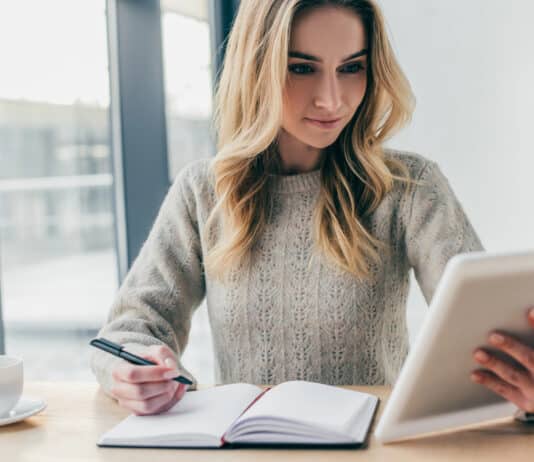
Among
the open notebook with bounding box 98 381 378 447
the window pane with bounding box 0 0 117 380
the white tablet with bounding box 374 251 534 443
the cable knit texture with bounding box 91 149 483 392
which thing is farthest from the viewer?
the window pane with bounding box 0 0 117 380

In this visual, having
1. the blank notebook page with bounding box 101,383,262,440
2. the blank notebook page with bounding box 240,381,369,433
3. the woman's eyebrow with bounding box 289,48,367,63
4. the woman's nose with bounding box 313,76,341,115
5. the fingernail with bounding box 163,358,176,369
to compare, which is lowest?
the blank notebook page with bounding box 101,383,262,440

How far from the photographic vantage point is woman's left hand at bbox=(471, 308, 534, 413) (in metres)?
0.88

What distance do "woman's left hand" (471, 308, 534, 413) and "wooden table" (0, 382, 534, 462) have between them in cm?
5

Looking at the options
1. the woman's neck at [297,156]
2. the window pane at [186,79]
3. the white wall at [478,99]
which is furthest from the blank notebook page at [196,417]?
the white wall at [478,99]

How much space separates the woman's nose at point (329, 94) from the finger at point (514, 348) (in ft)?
2.02

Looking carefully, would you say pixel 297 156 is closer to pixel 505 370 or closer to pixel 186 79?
pixel 505 370

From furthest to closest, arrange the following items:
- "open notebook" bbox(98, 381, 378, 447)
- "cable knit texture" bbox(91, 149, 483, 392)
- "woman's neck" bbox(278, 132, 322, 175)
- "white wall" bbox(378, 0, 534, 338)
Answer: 1. "white wall" bbox(378, 0, 534, 338)
2. "woman's neck" bbox(278, 132, 322, 175)
3. "cable knit texture" bbox(91, 149, 483, 392)
4. "open notebook" bbox(98, 381, 378, 447)

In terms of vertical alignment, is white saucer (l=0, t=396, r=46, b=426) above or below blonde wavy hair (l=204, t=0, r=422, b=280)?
below

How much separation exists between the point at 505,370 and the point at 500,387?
0.04 m

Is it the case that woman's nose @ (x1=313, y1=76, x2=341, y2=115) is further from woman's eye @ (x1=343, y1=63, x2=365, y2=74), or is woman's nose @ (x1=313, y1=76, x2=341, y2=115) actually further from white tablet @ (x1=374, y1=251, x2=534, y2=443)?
white tablet @ (x1=374, y1=251, x2=534, y2=443)

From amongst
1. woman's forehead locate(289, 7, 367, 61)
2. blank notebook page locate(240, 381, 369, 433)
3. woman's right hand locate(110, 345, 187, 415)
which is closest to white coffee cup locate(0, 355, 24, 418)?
woman's right hand locate(110, 345, 187, 415)

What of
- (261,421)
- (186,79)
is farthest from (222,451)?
(186,79)

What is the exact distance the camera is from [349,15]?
1375 millimetres

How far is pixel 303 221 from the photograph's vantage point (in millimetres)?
1513
